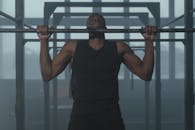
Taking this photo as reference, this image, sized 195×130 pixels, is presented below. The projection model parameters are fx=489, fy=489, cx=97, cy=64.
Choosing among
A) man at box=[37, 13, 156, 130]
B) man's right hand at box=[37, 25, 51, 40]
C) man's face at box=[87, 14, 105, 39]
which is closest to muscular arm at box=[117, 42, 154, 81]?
man at box=[37, 13, 156, 130]

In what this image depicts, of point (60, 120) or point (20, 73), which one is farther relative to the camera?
point (60, 120)

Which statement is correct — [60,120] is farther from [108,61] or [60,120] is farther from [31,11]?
[108,61]

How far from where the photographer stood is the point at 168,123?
5.97 metres

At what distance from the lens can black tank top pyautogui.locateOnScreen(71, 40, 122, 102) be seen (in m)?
1.80

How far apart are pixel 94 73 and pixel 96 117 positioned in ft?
0.53

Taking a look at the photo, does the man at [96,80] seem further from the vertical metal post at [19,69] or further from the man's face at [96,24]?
the vertical metal post at [19,69]

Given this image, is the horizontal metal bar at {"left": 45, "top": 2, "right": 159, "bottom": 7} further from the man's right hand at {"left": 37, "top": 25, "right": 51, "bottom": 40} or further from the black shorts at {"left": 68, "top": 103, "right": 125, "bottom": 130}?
the black shorts at {"left": 68, "top": 103, "right": 125, "bottom": 130}

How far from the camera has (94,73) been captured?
181cm

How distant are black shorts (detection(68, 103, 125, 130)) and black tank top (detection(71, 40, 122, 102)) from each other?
3cm

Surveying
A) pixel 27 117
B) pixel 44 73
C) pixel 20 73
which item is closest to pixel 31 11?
pixel 27 117

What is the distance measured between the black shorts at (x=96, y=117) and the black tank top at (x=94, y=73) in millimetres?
29

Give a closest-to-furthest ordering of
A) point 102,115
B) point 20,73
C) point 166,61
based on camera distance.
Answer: point 102,115 < point 20,73 < point 166,61

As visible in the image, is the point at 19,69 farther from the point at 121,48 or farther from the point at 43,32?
the point at 121,48

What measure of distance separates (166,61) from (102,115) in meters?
4.24
